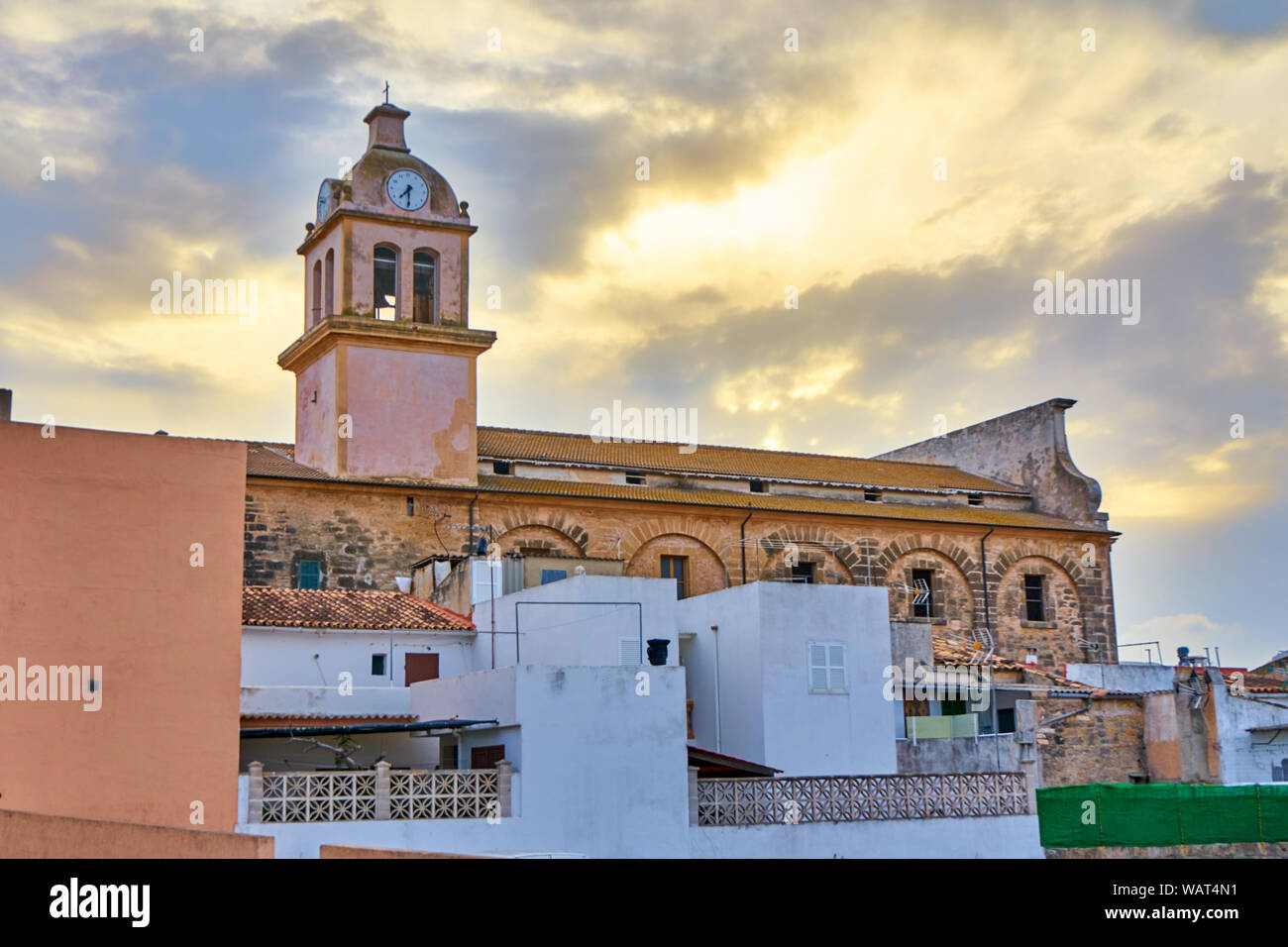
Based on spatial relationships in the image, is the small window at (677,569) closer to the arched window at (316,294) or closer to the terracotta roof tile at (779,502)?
the terracotta roof tile at (779,502)

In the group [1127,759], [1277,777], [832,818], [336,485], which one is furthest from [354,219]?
[1277,777]

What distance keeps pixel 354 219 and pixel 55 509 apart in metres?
17.5

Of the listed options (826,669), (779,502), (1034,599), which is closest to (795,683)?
(826,669)

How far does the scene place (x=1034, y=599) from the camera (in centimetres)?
3853

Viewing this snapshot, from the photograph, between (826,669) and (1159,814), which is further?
(826,669)

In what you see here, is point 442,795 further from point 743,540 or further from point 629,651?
point 743,540

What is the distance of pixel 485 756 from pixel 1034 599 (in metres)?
20.3

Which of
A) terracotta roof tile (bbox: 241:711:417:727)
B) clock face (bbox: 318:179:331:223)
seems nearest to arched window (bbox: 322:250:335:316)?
clock face (bbox: 318:179:331:223)

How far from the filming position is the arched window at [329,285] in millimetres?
33156

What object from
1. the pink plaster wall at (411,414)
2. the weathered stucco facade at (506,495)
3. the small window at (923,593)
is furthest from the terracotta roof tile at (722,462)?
the small window at (923,593)

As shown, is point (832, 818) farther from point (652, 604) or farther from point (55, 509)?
point (55, 509)

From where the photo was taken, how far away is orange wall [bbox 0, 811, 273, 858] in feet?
38.8
